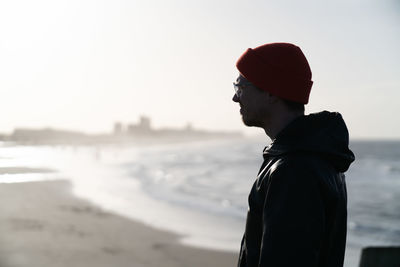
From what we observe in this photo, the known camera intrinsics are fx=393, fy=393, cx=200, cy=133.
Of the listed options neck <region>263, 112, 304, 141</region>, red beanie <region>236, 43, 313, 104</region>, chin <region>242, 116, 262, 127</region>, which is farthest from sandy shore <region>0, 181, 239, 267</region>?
red beanie <region>236, 43, 313, 104</region>

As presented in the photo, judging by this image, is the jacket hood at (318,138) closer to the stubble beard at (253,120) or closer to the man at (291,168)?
the man at (291,168)

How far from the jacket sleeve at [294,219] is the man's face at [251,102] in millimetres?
400

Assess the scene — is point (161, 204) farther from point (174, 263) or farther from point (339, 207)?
point (339, 207)

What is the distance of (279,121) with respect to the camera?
1666 millimetres

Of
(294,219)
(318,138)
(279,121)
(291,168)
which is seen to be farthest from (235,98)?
(294,219)

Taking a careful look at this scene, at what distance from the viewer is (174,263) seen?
27.5 feet

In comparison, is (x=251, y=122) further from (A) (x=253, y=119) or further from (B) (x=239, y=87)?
(B) (x=239, y=87)

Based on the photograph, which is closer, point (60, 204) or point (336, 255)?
point (336, 255)

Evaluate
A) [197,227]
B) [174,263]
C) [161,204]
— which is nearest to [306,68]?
[174,263]

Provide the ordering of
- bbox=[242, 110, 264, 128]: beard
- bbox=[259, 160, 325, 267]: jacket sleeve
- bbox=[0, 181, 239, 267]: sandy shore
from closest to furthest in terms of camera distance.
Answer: bbox=[259, 160, 325, 267]: jacket sleeve, bbox=[242, 110, 264, 128]: beard, bbox=[0, 181, 239, 267]: sandy shore

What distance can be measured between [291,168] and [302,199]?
0.36ft

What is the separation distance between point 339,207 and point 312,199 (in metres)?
0.25

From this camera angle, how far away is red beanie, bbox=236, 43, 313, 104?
1.62 m

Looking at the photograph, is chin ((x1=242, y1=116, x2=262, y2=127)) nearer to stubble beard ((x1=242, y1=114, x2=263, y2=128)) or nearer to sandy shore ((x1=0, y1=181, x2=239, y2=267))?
stubble beard ((x1=242, y1=114, x2=263, y2=128))
